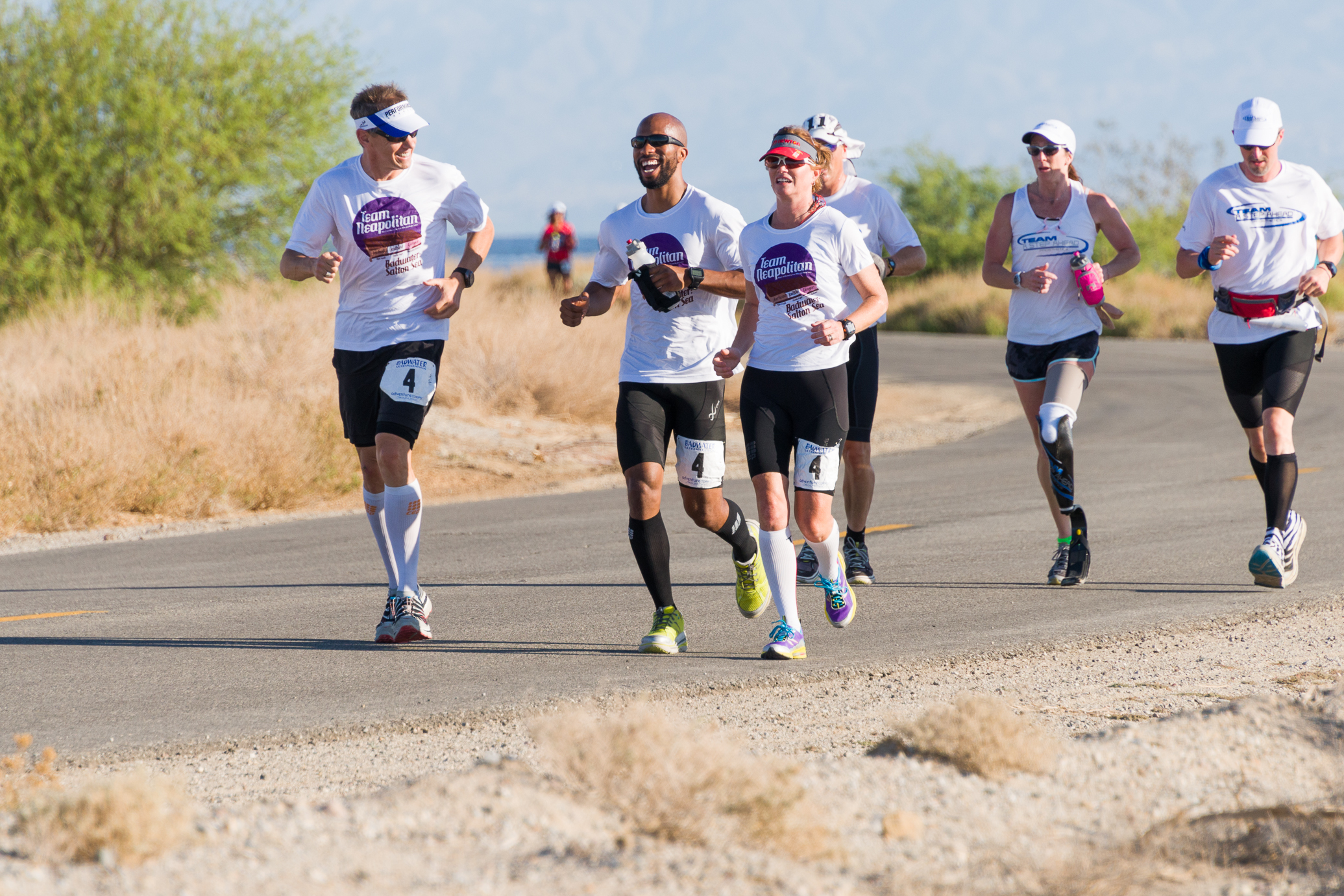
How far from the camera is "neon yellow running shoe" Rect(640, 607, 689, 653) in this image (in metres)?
6.52

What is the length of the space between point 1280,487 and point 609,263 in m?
3.72

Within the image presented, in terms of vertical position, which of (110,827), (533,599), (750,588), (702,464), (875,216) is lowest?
(533,599)

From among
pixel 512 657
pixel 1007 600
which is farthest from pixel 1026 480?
pixel 512 657

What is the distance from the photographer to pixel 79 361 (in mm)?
14930

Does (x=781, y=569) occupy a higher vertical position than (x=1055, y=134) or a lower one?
lower

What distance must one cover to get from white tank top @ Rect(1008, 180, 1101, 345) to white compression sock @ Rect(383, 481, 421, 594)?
3313 millimetres

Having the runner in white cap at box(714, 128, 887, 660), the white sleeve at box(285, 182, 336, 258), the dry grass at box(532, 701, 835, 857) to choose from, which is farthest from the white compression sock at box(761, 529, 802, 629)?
the white sleeve at box(285, 182, 336, 258)

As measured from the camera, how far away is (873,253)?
7.67 metres

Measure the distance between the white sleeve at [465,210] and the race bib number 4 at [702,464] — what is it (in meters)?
1.60

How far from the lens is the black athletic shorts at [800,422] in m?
6.33

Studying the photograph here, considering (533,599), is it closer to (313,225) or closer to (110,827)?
(313,225)

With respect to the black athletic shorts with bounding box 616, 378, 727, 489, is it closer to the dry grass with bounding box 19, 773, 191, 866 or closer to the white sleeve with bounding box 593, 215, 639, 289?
the white sleeve with bounding box 593, 215, 639, 289

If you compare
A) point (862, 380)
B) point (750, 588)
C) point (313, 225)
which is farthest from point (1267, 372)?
point (313, 225)

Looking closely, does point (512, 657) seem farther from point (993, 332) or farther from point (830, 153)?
point (993, 332)
